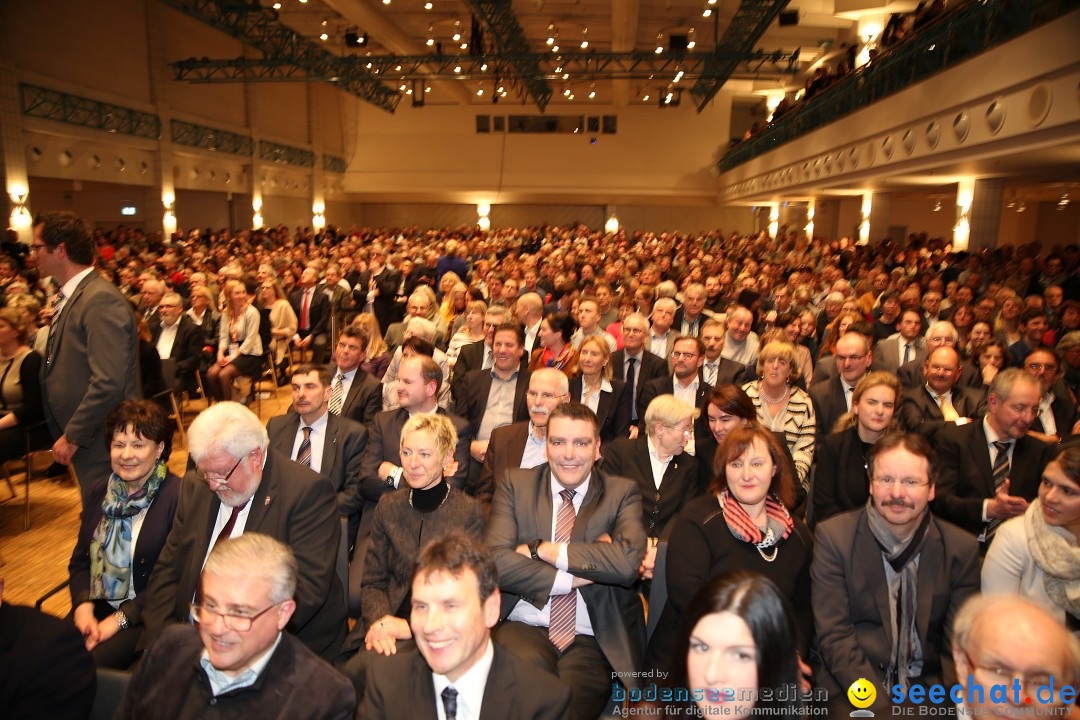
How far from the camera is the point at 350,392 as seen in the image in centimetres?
453

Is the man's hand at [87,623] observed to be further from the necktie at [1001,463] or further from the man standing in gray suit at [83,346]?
the necktie at [1001,463]

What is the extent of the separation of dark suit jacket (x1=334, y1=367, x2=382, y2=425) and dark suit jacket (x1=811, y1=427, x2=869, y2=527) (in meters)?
2.65

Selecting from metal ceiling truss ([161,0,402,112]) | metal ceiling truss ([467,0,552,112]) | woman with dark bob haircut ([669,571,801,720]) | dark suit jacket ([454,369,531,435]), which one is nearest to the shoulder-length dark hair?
woman with dark bob haircut ([669,571,801,720])

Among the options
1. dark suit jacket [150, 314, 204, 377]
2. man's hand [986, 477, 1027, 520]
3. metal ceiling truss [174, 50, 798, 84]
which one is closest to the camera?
man's hand [986, 477, 1027, 520]

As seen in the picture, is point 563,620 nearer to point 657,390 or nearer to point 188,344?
point 657,390

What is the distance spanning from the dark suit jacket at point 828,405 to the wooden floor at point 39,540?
470 cm

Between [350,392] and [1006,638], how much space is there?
12.4 feet

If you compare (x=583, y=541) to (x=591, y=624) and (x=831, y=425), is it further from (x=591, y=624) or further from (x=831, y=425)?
(x=831, y=425)

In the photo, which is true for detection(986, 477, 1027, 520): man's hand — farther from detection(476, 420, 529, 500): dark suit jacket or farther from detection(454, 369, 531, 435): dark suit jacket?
detection(454, 369, 531, 435): dark suit jacket

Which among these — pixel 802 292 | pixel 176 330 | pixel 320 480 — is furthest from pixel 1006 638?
pixel 176 330

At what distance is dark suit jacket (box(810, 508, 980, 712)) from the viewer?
2.32 meters

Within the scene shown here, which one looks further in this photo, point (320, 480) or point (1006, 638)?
point (320, 480)

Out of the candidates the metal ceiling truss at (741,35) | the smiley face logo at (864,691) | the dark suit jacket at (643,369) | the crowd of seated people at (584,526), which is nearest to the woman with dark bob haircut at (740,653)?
the crowd of seated people at (584,526)

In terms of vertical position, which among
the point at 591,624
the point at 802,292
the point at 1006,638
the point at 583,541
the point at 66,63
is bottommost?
the point at 591,624
